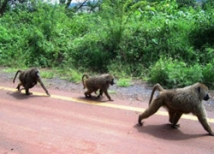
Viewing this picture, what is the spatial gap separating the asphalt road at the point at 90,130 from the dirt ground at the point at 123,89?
38 centimetres

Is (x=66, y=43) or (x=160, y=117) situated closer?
(x=160, y=117)

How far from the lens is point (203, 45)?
8914 mm

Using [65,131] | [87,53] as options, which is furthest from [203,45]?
[65,131]

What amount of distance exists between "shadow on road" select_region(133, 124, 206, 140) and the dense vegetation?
2.35 meters

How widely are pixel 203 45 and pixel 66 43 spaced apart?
465 centimetres

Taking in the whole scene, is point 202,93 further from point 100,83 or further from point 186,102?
point 100,83

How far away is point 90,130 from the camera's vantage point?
4734 mm

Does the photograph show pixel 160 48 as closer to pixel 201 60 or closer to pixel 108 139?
pixel 201 60

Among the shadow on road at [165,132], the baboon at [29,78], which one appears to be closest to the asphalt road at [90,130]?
the shadow on road at [165,132]

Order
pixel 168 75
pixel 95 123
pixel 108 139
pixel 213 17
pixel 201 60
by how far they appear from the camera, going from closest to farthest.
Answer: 1. pixel 108 139
2. pixel 95 123
3. pixel 168 75
4. pixel 201 60
5. pixel 213 17

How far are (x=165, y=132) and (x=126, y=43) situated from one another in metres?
4.99

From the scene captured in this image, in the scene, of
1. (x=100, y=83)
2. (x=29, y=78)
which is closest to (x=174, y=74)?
(x=100, y=83)

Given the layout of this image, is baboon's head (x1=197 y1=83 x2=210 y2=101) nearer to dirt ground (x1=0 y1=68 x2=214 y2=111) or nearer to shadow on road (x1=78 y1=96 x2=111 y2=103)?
dirt ground (x1=0 y1=68 x2=214 y2=111)

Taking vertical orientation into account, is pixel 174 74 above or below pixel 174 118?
above
